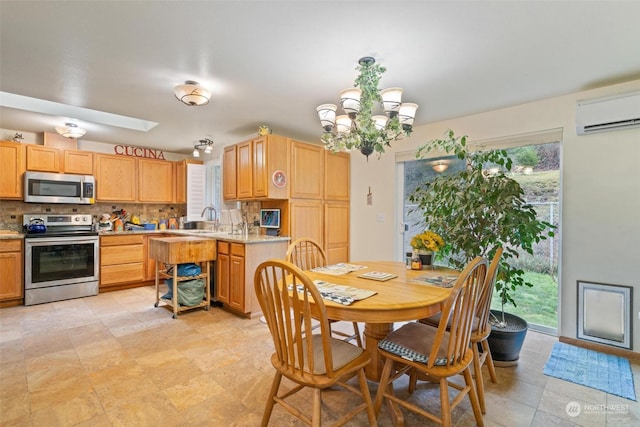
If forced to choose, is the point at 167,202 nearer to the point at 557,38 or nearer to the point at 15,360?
the point at 15,360

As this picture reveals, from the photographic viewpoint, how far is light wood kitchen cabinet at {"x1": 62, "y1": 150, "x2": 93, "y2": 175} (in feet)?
14.2

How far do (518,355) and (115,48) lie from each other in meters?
3.79

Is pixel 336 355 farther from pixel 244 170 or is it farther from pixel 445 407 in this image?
pixel 244 170

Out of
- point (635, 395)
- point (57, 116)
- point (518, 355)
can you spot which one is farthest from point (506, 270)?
point (57, 116)

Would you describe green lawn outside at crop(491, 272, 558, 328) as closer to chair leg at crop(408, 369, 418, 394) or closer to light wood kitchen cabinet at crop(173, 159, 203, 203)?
chair leg at crop(408, 369, 418, 394)

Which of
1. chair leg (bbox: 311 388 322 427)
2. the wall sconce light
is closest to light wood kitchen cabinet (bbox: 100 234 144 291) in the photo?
chair leg (bbox: 311 388 322 427)

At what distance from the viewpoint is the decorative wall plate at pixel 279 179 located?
145 inches

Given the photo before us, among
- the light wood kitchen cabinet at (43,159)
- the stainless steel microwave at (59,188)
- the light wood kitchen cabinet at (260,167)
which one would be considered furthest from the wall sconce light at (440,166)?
the light wood kitchen cabinet at (43,159)

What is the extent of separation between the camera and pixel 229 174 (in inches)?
172

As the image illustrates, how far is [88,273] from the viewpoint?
4.20 m

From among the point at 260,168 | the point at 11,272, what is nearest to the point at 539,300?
the point at 260,168

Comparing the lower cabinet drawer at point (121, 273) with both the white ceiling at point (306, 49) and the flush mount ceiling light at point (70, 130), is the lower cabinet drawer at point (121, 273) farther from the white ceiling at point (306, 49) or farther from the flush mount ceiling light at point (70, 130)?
the white ceiling at point (306, 49)

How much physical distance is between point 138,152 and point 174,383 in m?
4.37

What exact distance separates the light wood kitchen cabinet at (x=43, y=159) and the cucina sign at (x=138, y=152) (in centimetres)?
84
